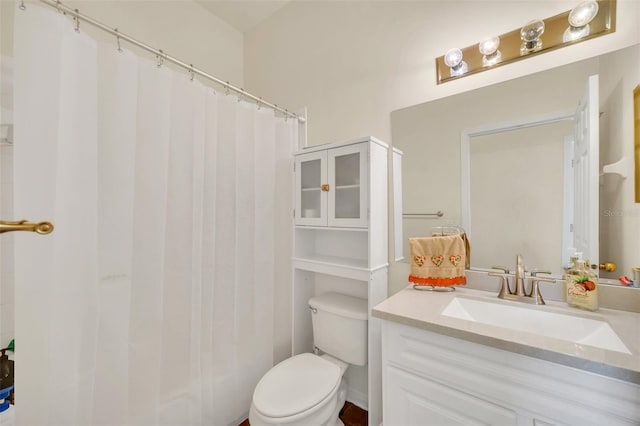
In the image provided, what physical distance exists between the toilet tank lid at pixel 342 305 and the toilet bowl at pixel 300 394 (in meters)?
0.27

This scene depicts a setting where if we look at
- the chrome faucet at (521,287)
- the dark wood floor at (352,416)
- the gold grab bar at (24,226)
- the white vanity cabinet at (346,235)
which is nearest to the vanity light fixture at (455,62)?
the white vanity cabinet at (346,235)

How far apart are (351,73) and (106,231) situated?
1555 millimetres

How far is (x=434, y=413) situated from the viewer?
0.88 meters

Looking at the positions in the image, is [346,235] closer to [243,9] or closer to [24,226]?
[24,226]

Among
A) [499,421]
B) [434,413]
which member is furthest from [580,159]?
[434,413]

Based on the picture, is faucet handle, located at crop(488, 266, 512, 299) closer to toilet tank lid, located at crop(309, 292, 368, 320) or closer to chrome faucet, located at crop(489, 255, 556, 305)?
chrome faucet, located at crop(489, 255, 556, 305)

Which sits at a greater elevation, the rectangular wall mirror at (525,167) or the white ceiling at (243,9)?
the white ceiling at (243,9)

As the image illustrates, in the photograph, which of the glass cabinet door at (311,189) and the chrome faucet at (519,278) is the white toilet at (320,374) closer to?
the glass cabinet door at (311,189)

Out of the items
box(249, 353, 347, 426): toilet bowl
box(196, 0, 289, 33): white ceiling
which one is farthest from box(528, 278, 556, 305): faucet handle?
box(196, 0, 289, 33): white ceiling

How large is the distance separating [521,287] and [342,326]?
871mm

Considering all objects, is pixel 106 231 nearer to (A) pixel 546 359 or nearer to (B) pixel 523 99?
(A) pixel 546 359

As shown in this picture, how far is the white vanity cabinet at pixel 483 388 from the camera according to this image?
66cm

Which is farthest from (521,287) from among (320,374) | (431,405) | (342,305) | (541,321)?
(320,374)

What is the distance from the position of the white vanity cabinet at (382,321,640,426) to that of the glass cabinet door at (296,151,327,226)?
0.77m
